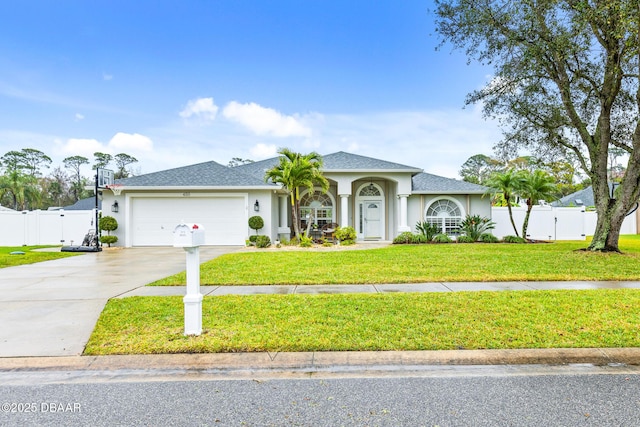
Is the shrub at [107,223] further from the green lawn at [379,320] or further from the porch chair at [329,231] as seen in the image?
the green lawn at [379,320]

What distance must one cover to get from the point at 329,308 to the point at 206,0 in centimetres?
1329

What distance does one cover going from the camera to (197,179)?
639 inches

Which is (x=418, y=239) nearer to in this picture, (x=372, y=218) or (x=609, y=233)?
(x=372, y=218)

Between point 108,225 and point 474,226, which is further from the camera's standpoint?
point 474,226

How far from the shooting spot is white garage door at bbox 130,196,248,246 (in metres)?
16.1

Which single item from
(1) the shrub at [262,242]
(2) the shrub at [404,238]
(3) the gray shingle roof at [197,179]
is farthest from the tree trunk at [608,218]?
(3) the gray shingle roof at [197,179]

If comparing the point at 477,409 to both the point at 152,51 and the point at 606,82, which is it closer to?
the point at 606,82

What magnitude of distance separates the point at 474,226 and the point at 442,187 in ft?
7.90

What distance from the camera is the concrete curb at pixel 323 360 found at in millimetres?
3531

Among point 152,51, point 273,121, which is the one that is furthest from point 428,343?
point 273,121

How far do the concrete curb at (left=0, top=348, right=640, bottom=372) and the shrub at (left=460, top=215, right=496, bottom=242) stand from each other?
13.4 m

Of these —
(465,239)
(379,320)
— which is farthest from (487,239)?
(379,320)

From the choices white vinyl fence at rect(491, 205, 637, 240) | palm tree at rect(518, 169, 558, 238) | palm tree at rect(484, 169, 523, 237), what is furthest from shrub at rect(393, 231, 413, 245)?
white vinyl fence at rect(491, 205, 637, 240)

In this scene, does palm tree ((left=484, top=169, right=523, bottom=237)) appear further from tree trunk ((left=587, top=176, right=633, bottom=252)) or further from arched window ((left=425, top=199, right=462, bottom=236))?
tree trunk ((left=587, top=176, right=633, bottom=252))
